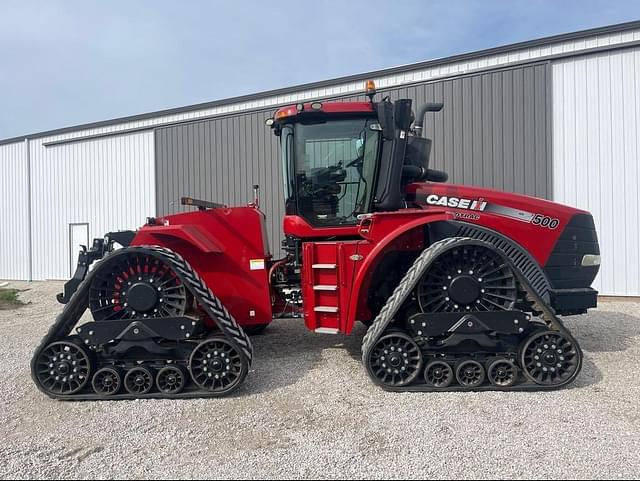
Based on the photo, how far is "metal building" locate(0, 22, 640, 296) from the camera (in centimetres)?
930

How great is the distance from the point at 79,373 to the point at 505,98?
379 inches

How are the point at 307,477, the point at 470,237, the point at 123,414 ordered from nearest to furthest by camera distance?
the point at 307,477 → the point at 123,414 → the point at 470,237

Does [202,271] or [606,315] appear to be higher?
[202,271]

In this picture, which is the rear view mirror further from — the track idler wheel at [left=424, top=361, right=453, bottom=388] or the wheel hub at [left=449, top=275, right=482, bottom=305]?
the track idler wheel at [left=424, top=361, right=453, bottom=388]

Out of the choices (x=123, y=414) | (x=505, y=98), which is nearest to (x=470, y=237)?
(x=123, y=414)

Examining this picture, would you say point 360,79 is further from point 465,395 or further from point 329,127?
point 465,395

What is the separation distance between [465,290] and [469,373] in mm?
787

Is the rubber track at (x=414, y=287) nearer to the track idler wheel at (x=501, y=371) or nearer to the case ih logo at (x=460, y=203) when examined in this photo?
the track idler wheel at (x=501, y=371)

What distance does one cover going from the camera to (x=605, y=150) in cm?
943

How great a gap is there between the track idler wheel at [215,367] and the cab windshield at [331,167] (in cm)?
169

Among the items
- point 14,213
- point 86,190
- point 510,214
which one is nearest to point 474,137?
point 510,214

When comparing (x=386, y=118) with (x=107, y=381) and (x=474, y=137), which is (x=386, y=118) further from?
(x=474, y=137)

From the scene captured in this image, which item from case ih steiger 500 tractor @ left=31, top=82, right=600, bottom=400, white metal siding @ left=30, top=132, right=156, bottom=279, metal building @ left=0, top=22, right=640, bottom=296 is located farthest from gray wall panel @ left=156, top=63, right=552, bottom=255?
case ih steiger 500 tractor @ left=31, top=82, right=600, bottom=400

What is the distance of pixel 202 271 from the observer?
4.97 m
